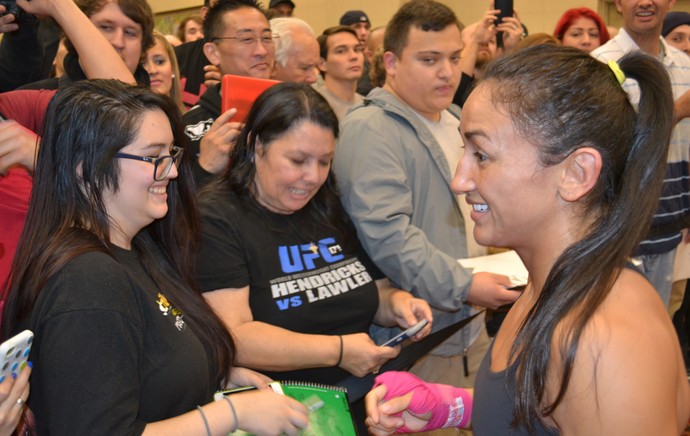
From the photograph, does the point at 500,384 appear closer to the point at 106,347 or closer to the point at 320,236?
the point at 106,347

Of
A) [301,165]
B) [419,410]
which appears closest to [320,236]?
[301,165]

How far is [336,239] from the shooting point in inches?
90.5

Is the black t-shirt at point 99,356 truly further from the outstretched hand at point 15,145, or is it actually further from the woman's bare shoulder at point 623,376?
the woman's bare shoulder at point 623,376

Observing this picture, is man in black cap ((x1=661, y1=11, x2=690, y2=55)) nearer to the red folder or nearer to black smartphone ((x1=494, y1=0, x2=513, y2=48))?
black smartphone ((x1=494, y1=0, x2=513, y2=48))

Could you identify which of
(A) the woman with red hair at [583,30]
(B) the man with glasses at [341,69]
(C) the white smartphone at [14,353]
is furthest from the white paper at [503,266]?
(A) the woman with red hair at [583,30]

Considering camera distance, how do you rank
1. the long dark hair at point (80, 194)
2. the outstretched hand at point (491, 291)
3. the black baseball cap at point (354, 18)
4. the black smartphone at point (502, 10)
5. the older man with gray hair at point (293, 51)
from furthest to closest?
the black baseball cap at point (354, 18), the black smartphone at point (502, 10), the older man with gray hair at point (293, 51), the outstretched hand at point (491, 291), the long dark hair at point (80, 194)

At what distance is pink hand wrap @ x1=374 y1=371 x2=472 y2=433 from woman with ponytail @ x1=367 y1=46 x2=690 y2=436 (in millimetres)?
260

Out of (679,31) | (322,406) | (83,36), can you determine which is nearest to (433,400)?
(322,406)

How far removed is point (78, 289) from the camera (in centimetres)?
129

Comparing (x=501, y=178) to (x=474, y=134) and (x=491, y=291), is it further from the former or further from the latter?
(x=491, y=291)

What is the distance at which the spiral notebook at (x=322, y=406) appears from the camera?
1656 millimetres

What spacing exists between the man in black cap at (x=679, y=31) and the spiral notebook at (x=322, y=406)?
385 centimetres

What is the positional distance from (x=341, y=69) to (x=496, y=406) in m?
3.52

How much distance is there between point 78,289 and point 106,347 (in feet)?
0.39
